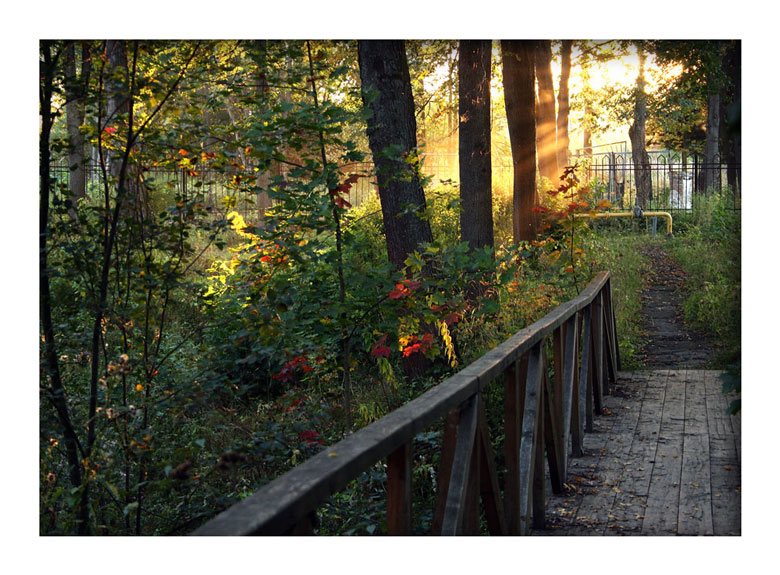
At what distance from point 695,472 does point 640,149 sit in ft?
59.7

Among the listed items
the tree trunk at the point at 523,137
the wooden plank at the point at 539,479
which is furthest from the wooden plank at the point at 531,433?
the tree trunk at the point at 523,137

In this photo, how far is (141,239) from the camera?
12.3 feet

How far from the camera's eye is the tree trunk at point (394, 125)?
6.23 meters

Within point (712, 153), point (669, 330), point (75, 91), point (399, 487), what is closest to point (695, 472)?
point (399, 487)

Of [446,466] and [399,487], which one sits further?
[446,466]

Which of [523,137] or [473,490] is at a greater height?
[523,137]

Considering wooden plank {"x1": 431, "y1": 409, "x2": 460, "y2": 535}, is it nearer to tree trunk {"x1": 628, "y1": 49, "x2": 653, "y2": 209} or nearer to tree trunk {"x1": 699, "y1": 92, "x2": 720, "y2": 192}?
tree trunk {"x1": 628, "y1": 49, "x2": 653, "y2": 209}

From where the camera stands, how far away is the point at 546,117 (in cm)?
1457

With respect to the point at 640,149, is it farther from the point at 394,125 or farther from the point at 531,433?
the point at 531,433

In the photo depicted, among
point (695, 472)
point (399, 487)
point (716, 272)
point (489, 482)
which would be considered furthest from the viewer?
point (716, 272)

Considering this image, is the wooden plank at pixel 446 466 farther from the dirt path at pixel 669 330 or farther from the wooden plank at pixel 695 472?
the dirt path at pixel 669 330

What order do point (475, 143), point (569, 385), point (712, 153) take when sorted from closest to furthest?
1. point (569, 385)
2. point (475, 143)
3. point (712, 153)

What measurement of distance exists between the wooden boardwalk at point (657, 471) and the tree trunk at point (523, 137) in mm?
4846
